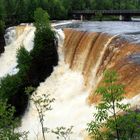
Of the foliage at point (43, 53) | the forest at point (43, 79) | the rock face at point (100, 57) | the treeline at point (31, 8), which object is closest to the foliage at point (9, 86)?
the forest at point (43, 79)

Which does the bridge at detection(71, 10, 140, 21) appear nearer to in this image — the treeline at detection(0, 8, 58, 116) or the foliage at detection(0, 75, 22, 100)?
the treeline at detection(0, 8, 58, 116)

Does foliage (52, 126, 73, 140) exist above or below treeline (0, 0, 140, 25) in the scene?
above

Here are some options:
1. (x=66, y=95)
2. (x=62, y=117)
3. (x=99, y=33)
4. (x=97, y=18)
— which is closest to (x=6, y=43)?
(x=99, y=33)

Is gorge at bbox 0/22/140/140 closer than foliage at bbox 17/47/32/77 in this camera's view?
Yes

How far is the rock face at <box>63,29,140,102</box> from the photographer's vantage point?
2536cm

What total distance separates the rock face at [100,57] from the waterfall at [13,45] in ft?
21.1

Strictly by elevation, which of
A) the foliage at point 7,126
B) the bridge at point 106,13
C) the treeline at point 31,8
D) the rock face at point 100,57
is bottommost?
the bridge at point 106,13

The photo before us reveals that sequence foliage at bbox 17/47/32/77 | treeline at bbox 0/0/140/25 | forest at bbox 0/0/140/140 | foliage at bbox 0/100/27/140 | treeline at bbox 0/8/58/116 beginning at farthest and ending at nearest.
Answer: treeline at bbox 0/0/140/25 < foliage at bbox 17/47/32/77 < treeline at bbox 0/8/58/116 < foliage at bbox 0/100/27/140 < forest at bbox 0/0/140/140

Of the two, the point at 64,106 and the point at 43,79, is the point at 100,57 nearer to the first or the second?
the point at 64,106

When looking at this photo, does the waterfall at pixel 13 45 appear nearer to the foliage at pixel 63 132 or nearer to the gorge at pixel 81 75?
the gorge at pixel 81 75

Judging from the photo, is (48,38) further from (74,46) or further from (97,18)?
(97,18)

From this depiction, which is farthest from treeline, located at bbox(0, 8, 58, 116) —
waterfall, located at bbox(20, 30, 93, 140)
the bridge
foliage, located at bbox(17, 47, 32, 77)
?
the bridge

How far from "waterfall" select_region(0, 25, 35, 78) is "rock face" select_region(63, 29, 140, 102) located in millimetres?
6429

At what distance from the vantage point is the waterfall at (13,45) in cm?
4420
